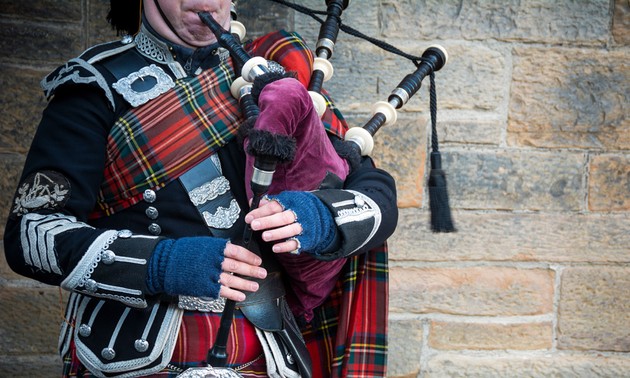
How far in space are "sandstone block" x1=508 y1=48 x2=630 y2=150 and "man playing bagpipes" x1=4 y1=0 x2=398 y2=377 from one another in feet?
3.40

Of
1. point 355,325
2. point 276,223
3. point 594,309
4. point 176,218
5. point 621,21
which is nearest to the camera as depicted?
point 276,223

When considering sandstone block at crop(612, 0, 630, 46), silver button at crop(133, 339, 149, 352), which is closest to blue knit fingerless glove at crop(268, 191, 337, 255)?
silver button at crop(133, 339, 149, 352)

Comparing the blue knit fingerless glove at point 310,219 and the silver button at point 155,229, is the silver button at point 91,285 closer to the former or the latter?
the silver button at point 155,229

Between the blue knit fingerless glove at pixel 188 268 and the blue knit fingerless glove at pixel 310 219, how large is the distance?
0.15 m

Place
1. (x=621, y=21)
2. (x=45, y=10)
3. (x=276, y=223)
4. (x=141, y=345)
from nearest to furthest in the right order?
1. (x=276, y=223)
2. (x=141, y=345)
3. (x=45, y=10)
4. (x=621, y=21)

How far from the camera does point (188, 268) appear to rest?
147 centimetres

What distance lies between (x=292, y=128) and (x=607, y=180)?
167 cm

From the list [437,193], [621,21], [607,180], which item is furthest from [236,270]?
[621,21]

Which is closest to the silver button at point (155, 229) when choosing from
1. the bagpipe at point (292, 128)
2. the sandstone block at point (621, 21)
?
the bagpipe at point (292, 128)

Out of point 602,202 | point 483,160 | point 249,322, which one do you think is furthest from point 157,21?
point 602,202

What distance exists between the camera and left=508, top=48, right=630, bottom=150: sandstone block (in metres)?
2.69

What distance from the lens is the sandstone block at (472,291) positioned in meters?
2.71

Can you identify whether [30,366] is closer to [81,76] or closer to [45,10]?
[45,10]

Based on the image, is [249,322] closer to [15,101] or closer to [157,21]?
[157,21]
